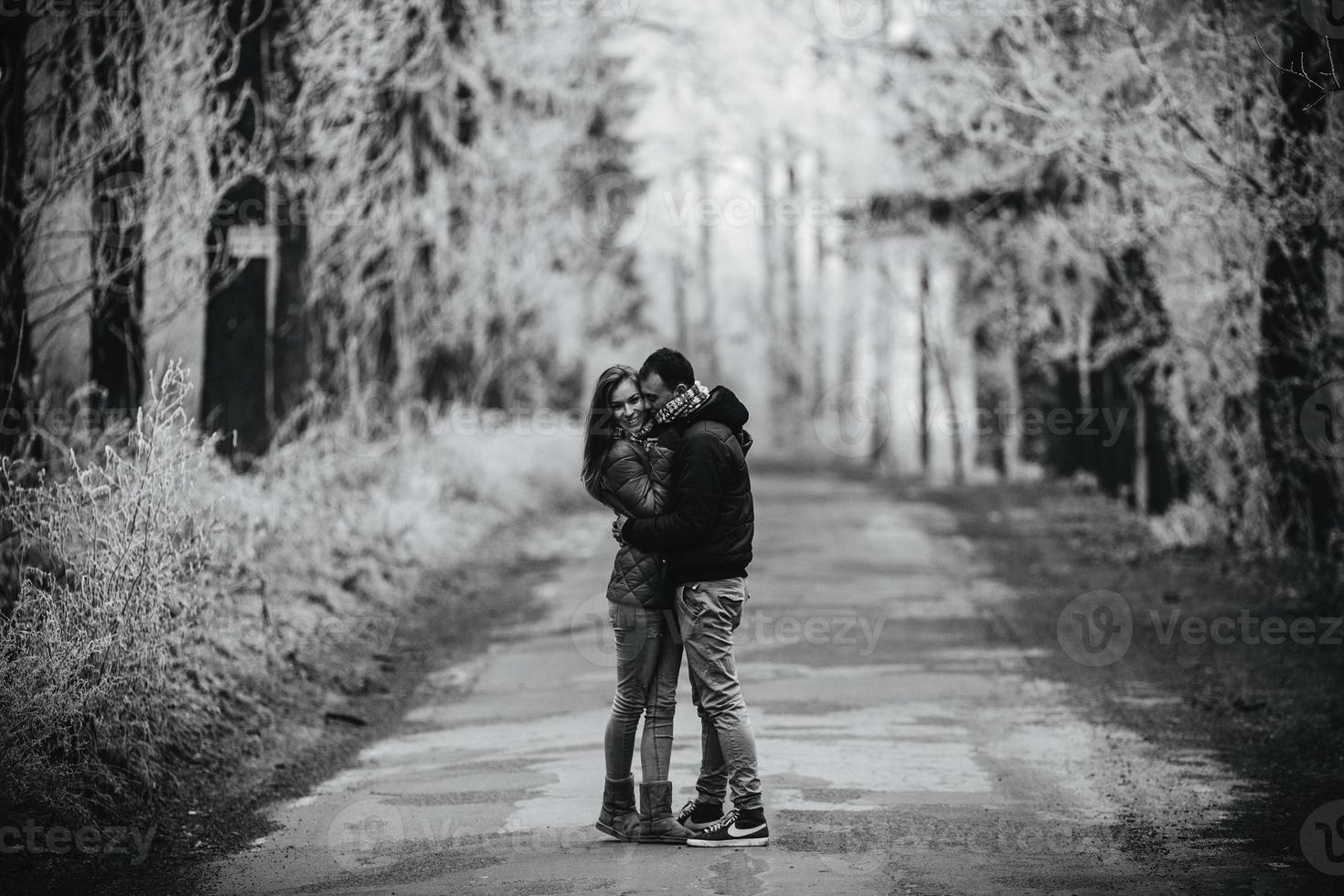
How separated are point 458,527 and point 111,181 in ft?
22.1

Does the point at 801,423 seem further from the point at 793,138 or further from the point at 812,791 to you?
the point at 812,791

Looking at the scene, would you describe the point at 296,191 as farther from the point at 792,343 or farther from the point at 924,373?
the point at 792,343

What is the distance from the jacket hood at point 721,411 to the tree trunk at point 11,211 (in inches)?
246

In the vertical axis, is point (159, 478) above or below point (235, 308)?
below

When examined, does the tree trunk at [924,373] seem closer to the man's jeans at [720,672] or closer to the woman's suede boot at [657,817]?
the man's jeans at [720,672]

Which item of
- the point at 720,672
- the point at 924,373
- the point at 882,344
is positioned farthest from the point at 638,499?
the point at 882,344

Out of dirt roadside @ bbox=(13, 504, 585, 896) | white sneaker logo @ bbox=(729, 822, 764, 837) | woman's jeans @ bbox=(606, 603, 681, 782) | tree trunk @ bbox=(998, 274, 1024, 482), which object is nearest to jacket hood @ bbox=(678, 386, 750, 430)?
woman's jeans @ bbox=(606, 603, 681, 782)

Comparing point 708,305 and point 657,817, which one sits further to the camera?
point 708,305

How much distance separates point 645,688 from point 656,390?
1398mm

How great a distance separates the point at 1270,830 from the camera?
7.09 m

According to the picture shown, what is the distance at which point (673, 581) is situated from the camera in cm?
698

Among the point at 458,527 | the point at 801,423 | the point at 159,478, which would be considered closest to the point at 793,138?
the point at 801,423

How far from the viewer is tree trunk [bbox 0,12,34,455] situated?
10.9 m

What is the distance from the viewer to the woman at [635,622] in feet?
22.6
